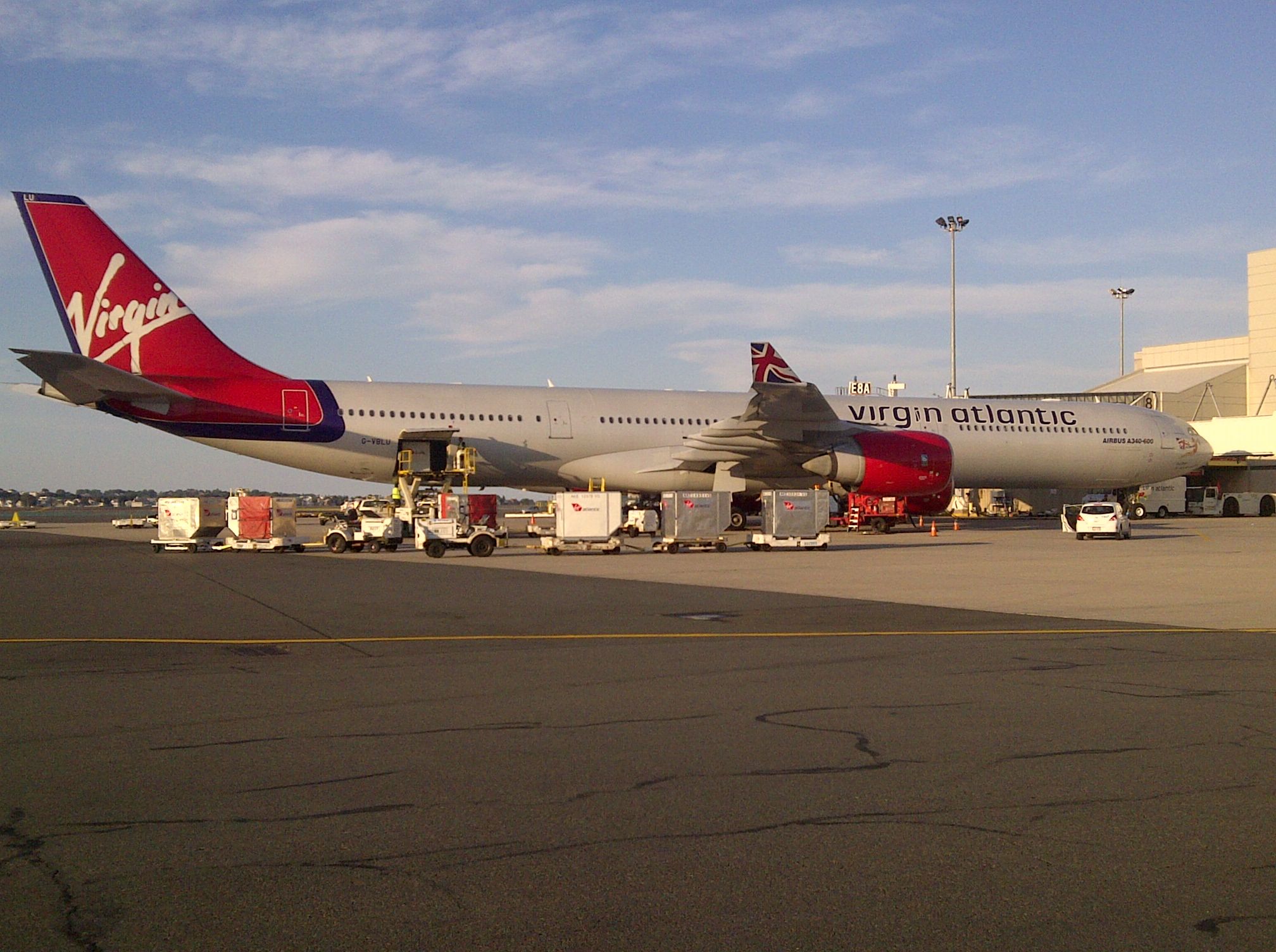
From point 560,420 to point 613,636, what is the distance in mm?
25428

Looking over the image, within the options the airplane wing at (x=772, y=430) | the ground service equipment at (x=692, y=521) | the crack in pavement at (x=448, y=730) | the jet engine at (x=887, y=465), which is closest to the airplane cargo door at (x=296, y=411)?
the ground service equipment at (x=692, y=521)

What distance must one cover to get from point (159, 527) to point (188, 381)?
4.10m

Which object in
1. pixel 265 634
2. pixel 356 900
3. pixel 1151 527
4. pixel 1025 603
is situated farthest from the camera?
pixel 1151 527

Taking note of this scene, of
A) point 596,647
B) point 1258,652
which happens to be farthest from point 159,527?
point 1258,652

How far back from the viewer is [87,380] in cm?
2912

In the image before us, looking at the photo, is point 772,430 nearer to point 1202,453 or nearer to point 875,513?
point 875,513

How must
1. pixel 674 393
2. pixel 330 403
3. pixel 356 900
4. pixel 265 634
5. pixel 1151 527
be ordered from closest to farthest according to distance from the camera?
pixel 356 900
pixel 265 634
pixel 330 403
pixel 674 393
pixel 1151 527

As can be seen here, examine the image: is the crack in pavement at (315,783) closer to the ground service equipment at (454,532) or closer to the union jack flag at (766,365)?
the ground service equipment at (454,532)

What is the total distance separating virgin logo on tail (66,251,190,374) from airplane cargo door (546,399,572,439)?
1143cm

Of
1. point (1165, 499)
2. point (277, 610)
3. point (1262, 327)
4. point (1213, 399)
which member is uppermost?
point (1262, 327)

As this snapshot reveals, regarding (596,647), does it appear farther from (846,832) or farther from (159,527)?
(159,527)

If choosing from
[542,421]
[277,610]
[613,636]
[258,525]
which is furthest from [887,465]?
[613,636]

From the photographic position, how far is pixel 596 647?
1227 centimetres

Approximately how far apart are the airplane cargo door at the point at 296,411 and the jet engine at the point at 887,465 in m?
15.1
